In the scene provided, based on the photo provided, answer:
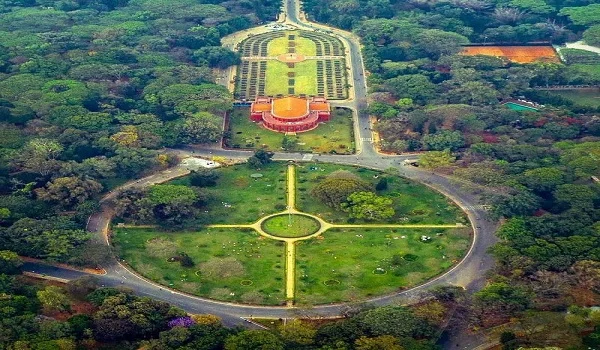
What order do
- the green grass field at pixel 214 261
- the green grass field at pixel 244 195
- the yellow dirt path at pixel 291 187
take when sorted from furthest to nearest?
the yellow dirt path at pixel 291 187 < the green grass field at pixel 244 195 < the green grass field at pixel 214 261

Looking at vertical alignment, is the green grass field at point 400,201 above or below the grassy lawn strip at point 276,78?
above

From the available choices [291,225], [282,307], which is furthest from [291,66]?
[282,307]

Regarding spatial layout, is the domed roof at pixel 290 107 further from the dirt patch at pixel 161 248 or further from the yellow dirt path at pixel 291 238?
the dirt patch at pixel 161 248

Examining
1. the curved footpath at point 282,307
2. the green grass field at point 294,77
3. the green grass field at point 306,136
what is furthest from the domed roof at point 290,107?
the curved footpath at point 282,307

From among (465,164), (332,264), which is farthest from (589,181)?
(332,264)

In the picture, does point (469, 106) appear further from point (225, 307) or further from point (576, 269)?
point (225, 307)

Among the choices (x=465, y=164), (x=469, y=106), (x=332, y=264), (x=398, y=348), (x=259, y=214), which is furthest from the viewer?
(x=469, y=106)
